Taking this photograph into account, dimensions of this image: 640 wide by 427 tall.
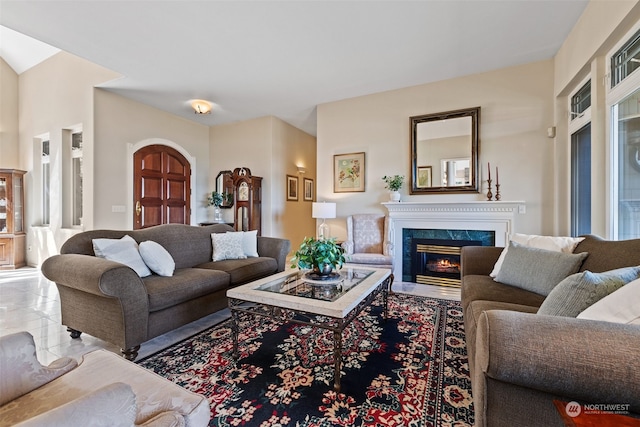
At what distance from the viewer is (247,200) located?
17.5ft

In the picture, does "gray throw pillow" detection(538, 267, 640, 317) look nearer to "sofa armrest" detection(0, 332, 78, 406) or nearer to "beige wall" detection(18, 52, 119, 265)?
"sofa armrest" detection(0, 332, 78, 406)

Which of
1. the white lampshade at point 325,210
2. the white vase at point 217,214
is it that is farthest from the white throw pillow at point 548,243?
the white vase at point 217,214

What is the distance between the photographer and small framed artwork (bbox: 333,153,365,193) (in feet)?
15.1

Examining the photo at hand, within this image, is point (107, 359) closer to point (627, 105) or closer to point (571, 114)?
point (627, 105)

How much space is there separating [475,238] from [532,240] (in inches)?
60.3

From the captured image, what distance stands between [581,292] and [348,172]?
3.78 metres

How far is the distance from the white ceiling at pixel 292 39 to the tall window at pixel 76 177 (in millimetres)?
1364

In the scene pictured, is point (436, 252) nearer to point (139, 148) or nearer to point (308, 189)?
point (308, 189)

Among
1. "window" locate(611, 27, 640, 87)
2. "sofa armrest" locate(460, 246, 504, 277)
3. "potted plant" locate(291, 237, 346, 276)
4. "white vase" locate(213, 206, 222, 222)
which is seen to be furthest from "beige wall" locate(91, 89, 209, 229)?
"window" locate(611, 27, 640, 87)

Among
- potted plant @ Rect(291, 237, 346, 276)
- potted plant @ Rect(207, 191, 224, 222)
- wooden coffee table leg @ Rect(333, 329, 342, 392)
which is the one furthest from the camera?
potted plant @ Rect(207, 191, 224, 222)

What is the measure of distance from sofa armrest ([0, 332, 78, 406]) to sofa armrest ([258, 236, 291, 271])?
2573mm

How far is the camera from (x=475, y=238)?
3777 millimetres

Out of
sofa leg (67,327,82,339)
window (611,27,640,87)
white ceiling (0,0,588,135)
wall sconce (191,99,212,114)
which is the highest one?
white ceiling (0,0,588,135)

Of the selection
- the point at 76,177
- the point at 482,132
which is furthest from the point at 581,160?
the point at 76,177
